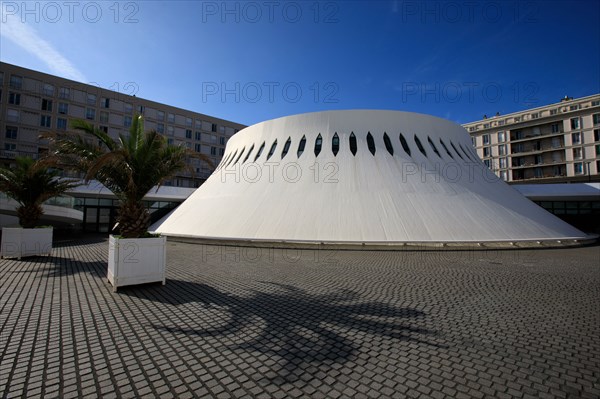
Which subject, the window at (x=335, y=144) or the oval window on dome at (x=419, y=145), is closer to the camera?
the window at (x=335, y=144)

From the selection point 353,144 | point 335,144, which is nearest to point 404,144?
point 353,144

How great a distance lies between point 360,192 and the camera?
16906 mm

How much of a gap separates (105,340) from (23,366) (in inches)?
34.2

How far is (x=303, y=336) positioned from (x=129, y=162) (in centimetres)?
716

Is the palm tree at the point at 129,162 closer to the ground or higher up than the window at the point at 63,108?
closer to the ground

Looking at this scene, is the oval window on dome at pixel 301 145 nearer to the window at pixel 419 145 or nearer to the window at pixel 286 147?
the window at pixel 286 147

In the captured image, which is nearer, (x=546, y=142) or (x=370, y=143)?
(x=370, y=143)

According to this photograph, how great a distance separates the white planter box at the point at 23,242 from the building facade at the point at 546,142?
63.3 metres

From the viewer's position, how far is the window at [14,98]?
3669 cm

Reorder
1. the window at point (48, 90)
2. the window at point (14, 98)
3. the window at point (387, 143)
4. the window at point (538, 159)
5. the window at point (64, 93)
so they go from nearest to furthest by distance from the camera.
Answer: the window at point (387, 143) → the window at point (14, 98) → the window at point (48, 90) → the window at point (64, 93) → the window at point (538, 159)

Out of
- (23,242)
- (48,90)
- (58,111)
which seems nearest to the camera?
(23,242)

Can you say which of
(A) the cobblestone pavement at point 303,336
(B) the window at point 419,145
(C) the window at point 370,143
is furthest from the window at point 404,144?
(A) the cobblestone pavement at point 303,336

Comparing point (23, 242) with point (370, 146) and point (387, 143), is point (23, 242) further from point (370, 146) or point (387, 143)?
point (387, 143)

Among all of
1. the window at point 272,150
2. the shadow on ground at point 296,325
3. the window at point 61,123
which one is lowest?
the shadow on ground at point 296,325
